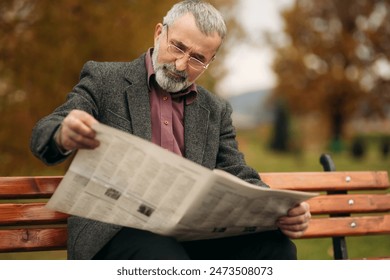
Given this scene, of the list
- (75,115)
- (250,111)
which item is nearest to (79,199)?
(75,115)

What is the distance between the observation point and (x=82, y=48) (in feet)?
19.0

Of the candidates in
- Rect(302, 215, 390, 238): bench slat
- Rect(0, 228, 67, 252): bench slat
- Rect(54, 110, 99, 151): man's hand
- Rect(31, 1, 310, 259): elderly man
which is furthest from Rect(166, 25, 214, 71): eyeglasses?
Rect(302, 215, 390, 238): bench slat

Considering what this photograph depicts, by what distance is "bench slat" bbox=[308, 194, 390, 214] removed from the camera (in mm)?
3076

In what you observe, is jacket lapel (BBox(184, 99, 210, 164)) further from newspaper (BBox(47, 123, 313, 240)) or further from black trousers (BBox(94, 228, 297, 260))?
newspaper (BBox(47, 123, 313, 240))

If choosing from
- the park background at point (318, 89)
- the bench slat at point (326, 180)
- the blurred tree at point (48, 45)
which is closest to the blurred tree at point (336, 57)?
the park background at point (318, 89)

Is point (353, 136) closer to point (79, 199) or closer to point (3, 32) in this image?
point (3, 32)

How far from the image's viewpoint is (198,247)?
246 centimetres

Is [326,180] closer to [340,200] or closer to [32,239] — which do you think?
[340,200]

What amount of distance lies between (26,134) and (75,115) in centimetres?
421

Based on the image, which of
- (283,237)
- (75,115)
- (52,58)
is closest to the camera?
(75,115)

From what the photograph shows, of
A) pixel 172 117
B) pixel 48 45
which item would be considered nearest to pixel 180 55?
pixel 172 117

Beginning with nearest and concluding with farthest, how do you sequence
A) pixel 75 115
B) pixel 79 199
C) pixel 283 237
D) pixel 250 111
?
1. pixel 75 115
2. pixel 79 199
3. pixel 283 237
4. pixel 250 111

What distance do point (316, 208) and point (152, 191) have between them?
144 centimetres

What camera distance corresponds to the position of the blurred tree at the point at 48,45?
18.6 feet
